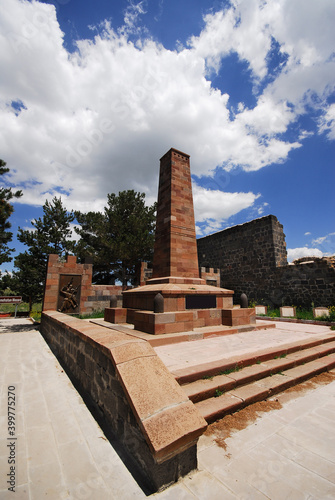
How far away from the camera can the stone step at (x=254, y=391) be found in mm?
2574

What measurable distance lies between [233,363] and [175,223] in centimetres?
529

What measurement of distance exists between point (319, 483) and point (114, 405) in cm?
192

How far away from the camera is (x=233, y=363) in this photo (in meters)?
3.53

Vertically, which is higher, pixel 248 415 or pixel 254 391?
pixel 254 391

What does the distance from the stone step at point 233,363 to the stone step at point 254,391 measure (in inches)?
12.6

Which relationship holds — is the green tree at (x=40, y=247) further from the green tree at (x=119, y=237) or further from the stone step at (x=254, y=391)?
the stone step at (x=254, y=391)

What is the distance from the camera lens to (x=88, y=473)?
1.89 m

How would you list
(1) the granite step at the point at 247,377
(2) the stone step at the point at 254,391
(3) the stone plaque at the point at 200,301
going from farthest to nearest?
(3) the stone plaque at the point at 200,301
(1) the granite step at the point at 247,377
(2) the stone step at the point at 254,391

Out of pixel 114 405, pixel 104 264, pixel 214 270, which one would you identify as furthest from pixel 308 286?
pixel 104 264

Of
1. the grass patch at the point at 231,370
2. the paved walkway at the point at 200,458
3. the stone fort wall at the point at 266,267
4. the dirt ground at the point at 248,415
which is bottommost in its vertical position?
the paved walkway at the point at 200,458

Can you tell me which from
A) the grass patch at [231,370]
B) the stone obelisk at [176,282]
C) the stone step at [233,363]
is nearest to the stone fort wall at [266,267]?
the stone obelisk at [176,282]

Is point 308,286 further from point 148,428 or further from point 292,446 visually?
point 148,428

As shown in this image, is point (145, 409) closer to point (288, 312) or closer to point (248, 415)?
point (248, 415)

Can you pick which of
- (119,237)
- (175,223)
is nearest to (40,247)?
(119,237)
